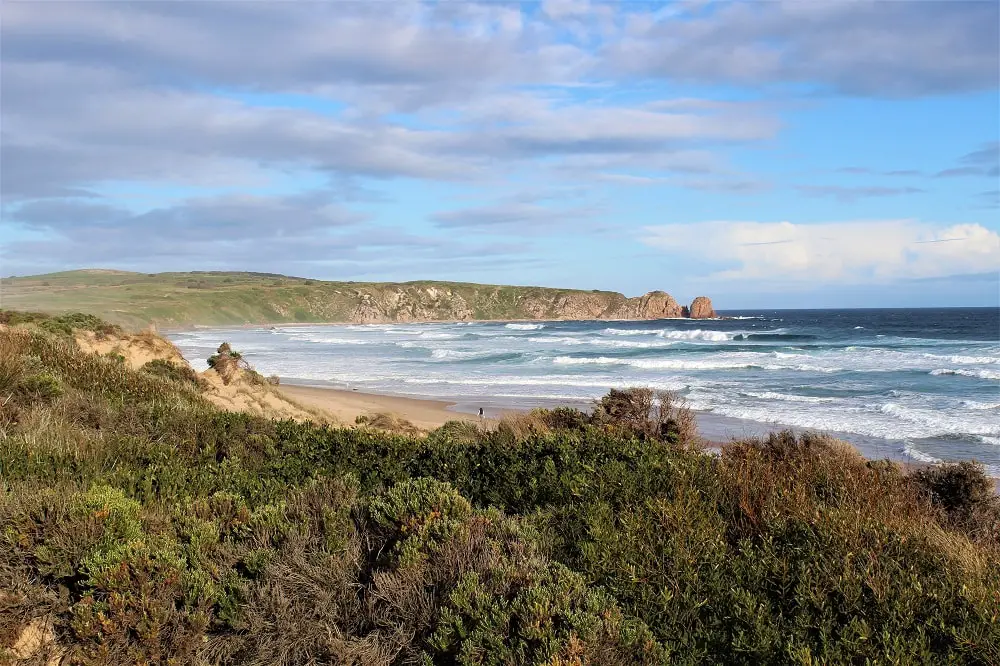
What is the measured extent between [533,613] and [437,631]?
1.44 ft

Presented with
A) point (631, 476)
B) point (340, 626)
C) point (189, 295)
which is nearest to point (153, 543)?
point (340, 626)

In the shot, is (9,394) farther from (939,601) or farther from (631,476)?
(939,601)

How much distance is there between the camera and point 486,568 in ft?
11.3

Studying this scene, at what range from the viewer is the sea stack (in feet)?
432

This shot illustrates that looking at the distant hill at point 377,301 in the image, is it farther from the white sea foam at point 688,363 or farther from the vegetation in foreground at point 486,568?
the vegetation in foreground at point 486,568

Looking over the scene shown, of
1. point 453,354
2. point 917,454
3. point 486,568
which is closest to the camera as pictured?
point 486,568

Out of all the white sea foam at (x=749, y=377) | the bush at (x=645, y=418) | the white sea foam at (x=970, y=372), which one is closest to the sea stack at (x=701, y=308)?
the white sea foam at (x=749, y=377)

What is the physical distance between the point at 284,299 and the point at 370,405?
375ft

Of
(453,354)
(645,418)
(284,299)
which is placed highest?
(284,299)

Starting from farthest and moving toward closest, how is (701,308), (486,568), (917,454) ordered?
(701,308) → (917,454) → (486,568)

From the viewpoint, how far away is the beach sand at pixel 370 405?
17464 mm

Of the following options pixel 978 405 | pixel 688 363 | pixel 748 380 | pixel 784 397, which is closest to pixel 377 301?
pixel 688 363

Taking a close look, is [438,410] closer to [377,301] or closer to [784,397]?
[784,397]

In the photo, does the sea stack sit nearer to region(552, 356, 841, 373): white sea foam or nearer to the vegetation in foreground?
region(552, 356, 841, 373): white sea foam
